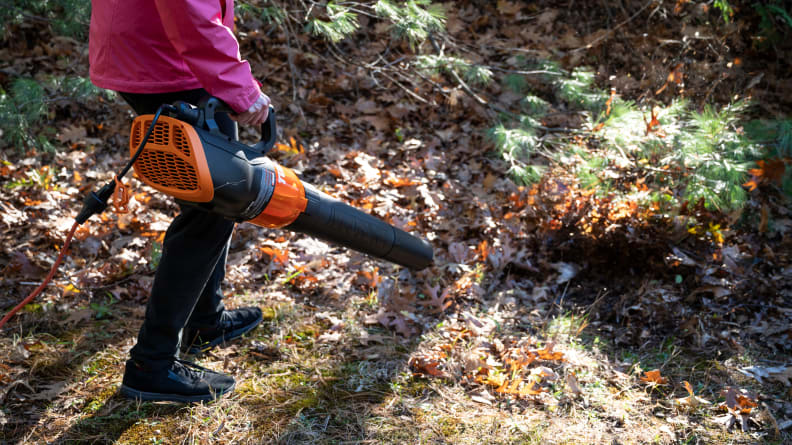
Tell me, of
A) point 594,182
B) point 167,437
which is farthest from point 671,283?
point 167,437

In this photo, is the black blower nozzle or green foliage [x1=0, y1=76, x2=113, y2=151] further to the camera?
green foliage [x1=0, y1=76, x2=113, y2=151]

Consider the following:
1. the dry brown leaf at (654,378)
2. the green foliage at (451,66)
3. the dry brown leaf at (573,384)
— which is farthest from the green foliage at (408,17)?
the dry brown leaf at (654,378)

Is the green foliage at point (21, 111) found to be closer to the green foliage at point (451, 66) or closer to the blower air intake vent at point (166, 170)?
the blower air intake vent at point (166, 170)

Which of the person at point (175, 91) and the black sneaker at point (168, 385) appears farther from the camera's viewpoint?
the black sneaker at point (168, 385)

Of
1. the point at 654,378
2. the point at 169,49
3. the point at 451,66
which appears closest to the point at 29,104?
the point at 169,49

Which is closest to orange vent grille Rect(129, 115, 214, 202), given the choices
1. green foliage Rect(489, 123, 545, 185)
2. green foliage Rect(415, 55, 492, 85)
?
green foliage Rect(489, 123, 545, 185)

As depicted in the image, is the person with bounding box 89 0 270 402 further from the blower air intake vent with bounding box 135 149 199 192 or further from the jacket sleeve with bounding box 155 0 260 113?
the blower air intake vent with bounding box 135 149 199 192

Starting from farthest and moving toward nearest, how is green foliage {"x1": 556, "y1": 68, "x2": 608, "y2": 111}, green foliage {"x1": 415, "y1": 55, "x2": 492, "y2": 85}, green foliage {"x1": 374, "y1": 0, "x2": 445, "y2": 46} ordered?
green foliage {"x1": 415, "y1": 55, "x2": 492, "y2": 85}, green foliage {"x1": 556, "y1": 68, "x2": 608, "y2": 111}, green foliage {"x1": 374, "y1": 0, "x2": 445, "y2": 46}

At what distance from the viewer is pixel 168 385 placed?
216 centimetres

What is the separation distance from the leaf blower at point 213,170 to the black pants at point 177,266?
0.14 m

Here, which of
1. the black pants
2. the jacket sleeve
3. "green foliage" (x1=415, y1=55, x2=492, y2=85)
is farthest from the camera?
"green foliage" (x1=415, y1=55, x2=492, y2=85)

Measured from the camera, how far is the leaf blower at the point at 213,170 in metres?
1.74

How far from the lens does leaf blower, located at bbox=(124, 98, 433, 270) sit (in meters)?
1.74

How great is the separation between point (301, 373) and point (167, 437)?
63 cm
